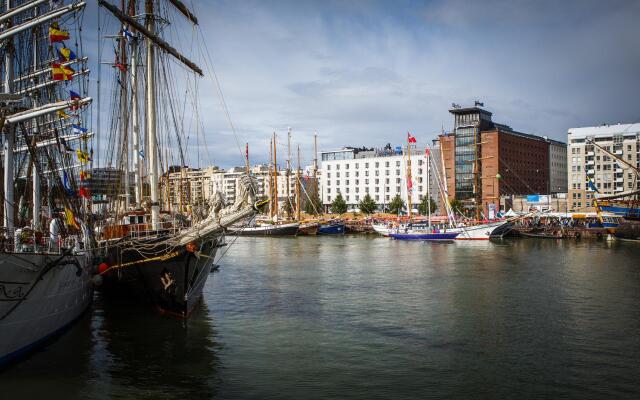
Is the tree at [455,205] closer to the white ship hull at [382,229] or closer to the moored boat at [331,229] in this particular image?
the moored boat at [331,229]

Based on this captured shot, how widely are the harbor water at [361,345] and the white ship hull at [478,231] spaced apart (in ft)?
155

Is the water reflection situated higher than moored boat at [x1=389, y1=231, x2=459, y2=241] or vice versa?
moored boat at [x1=389, y1=231, x2=459, y2=241]

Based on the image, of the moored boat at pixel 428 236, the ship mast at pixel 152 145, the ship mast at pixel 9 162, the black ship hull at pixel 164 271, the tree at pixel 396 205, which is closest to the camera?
the ship mast at pixel 9 162

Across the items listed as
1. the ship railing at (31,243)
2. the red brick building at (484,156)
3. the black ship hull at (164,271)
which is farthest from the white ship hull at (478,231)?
the ship railing at (31,243)

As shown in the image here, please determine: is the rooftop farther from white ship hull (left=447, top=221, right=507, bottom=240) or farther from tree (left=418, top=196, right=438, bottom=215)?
white ship hull (left=447, top=221, right=507, bottom=240)

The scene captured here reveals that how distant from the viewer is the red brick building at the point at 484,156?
15500 centimetres

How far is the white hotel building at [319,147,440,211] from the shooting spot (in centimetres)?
17362

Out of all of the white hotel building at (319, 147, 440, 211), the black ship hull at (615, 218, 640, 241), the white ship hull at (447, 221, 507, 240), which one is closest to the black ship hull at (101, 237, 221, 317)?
the white ship hull at (447, 221, 507, 240)

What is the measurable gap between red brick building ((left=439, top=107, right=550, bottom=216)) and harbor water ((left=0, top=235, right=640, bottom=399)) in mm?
113519

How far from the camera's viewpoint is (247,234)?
391ft

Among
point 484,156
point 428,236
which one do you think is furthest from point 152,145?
point 484,156

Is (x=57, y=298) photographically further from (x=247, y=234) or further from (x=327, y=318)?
(x=247, y=234)

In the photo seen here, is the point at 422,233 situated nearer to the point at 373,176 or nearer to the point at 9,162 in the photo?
the point at 9,162

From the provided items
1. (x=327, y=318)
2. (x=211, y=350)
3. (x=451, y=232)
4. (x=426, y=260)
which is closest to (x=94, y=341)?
(x=211, y=350)
